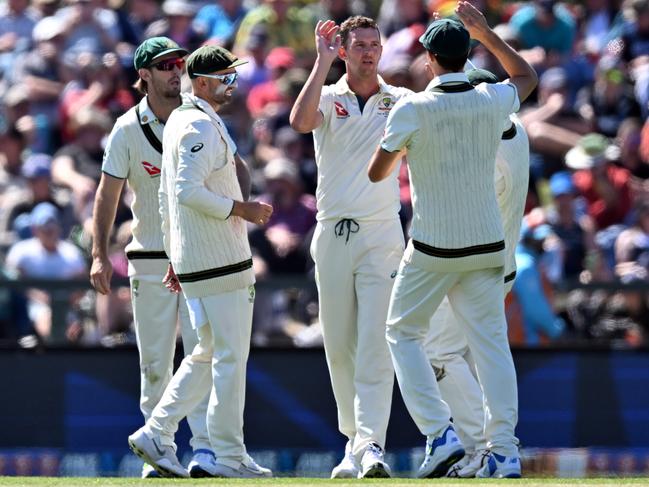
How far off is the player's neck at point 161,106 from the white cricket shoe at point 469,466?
2.52 m

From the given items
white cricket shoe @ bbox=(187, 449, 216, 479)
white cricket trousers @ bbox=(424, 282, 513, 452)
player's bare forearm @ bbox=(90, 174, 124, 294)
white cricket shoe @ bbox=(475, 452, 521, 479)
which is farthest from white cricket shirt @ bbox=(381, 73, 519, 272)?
player's bare forearm @ bbox=(90, 174, 124, 294)

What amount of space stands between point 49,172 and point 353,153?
5568 millimetres

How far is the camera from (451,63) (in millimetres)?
7496

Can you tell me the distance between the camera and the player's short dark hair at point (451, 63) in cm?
748

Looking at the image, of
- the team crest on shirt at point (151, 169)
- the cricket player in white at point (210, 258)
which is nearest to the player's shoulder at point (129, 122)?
the team crest on shirt at point (151, 169)

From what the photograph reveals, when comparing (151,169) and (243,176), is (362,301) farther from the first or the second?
(151,169)

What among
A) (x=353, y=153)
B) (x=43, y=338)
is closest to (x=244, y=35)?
(x=43, y=338)

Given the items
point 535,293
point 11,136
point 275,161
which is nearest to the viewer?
point 535,293

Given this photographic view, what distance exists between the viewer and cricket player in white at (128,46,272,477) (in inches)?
312

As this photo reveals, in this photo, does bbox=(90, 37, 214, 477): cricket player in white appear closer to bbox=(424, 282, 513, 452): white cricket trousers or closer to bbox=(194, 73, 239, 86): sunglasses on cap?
bbox=(194, 73, 239, 86): sunglasses on cap

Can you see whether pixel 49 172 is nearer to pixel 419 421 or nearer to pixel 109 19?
pixel 109 19

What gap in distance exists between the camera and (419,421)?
7.67 meters

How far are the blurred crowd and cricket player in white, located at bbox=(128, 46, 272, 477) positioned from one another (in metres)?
2.69

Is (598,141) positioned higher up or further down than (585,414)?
higher up
